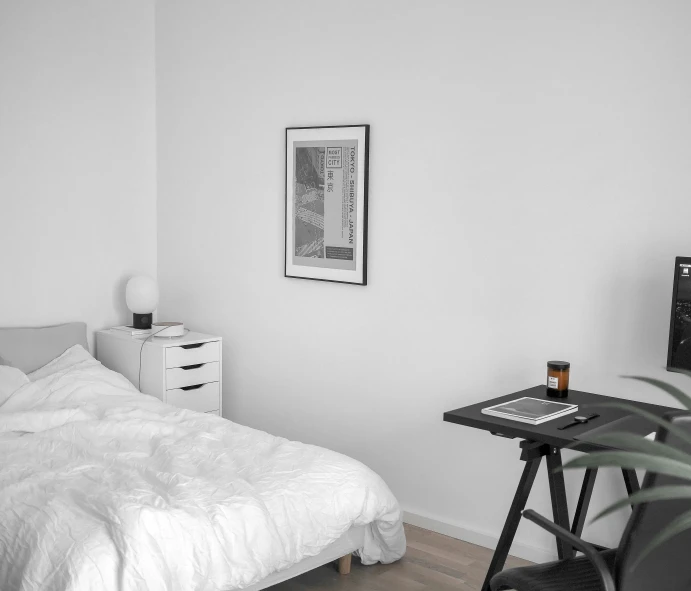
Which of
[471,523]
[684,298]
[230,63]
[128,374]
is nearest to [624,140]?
[684,298]

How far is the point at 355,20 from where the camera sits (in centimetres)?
363

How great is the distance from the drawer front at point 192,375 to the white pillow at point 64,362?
1.25ft

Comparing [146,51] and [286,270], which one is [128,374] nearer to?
[286,270]

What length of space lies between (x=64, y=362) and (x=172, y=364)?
0.52 metres

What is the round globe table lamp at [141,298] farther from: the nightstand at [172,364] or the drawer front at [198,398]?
the drawer front at [198,398]

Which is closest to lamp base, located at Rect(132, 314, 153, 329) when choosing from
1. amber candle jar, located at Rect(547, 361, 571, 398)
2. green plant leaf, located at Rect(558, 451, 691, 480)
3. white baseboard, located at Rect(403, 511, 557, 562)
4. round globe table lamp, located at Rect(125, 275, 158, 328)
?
round globe table lamp, located at Rect(125, 275, 158, 328)

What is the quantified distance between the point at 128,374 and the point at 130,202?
1004 mm

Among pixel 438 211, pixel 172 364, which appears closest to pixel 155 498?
pixel 172 364

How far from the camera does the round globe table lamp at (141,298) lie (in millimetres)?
4242

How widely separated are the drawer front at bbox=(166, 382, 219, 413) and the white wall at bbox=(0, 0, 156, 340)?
702 millimetres

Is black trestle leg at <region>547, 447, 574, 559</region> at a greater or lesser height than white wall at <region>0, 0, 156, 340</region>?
lesser

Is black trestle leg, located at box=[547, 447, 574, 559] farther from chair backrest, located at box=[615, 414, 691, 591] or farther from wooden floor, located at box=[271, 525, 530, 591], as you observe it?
chair backrest, located at box=[615, 414, 691, 591]

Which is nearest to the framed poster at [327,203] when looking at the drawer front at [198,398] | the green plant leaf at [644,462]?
the drawer front at [198,398]

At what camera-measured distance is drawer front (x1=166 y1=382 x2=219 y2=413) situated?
404cm
